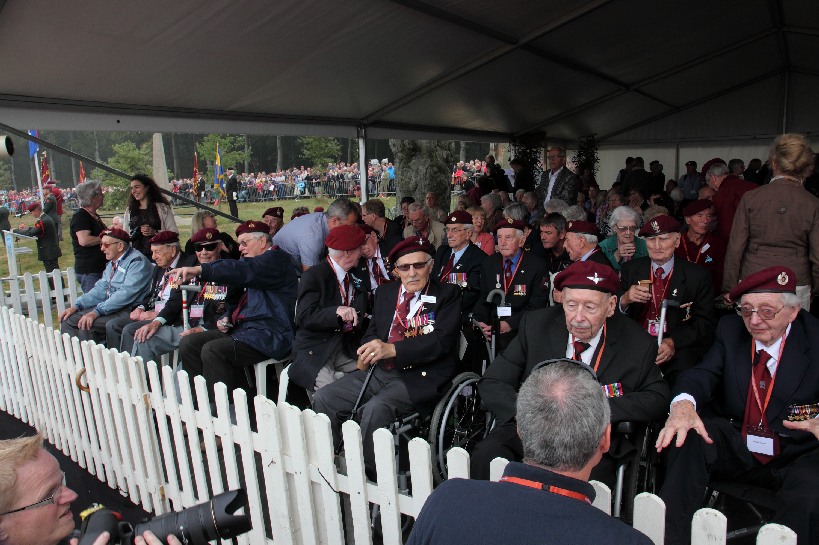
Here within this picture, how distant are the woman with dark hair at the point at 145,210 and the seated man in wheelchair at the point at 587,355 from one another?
4.49m

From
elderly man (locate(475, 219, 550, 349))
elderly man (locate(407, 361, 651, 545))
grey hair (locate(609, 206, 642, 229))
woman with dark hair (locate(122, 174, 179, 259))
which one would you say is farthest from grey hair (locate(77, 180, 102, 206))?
elderly man (locate(407, 361, 651, 545))

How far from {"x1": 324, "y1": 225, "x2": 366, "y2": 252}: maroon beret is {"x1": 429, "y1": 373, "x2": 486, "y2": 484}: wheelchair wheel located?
118 cm

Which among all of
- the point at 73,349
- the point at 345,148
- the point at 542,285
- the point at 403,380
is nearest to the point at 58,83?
the point at 73,349

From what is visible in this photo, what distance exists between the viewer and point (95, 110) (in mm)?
5445

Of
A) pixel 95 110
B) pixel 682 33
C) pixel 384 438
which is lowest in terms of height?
pixel 384 438

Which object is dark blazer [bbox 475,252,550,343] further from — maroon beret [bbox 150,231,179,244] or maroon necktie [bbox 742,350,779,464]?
maroon beret [bbox 150,231,179,244]

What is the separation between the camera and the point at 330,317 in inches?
143

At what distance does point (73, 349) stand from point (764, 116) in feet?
49.2

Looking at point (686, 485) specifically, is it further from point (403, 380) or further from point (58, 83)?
point (58, 83)

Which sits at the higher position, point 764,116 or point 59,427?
point 764,116

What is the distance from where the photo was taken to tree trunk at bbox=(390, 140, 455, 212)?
13.3m

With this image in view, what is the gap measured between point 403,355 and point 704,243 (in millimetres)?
2687

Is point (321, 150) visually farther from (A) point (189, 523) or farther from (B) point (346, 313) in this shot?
(A) point (189, 523)

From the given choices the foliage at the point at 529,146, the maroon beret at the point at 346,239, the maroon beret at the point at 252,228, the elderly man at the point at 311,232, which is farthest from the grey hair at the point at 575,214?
the foliage at the point at 529,146
